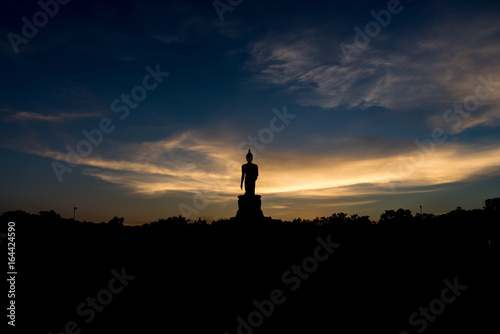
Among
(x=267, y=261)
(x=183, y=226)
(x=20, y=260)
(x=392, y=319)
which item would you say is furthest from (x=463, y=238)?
(x=20, y=260)

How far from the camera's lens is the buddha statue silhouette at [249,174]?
50.5 ft

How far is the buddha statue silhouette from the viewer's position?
15383 mm

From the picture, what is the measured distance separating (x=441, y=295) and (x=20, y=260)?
14.3 metres

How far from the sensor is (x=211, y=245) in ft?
39.1

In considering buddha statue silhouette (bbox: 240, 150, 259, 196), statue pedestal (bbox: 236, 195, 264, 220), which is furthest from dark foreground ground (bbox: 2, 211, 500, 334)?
buddha statue silhouette (bbox: 240, 150, 259, 196)

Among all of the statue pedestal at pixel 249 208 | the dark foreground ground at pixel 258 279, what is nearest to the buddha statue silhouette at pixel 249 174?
the statue pedestal at pixel 249 208

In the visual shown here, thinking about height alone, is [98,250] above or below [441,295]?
above

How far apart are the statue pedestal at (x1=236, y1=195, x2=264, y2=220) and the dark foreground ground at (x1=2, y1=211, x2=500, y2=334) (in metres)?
1.48

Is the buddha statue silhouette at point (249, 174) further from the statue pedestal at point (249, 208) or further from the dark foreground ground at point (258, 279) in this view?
the dark foreground ground at point (258, 279)

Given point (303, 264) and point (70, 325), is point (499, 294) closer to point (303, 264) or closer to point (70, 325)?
point (303, 264)

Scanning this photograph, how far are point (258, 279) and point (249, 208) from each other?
5.73 metres

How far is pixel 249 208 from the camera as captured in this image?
1492cm

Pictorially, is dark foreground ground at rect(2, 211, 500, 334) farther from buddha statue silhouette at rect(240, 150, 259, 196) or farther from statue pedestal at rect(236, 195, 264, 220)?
buddha statue silhouette at rect(240, 150, 259, 196)

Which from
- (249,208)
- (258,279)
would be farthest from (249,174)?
(258,279)
